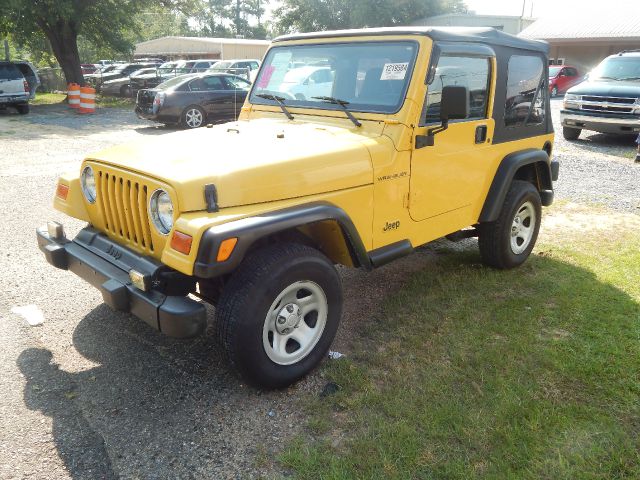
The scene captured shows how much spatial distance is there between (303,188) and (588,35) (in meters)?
32.0

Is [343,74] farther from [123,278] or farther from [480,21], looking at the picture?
[480,21]

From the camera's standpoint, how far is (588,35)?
29359mm

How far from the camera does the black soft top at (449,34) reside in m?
3.71

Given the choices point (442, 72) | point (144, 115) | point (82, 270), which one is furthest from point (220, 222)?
point (144, 115)

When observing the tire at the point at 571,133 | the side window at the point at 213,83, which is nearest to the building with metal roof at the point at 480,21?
the side window at the point at 213,83

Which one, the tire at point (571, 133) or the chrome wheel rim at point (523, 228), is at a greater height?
the chrome wheel rim at point (523, 228)

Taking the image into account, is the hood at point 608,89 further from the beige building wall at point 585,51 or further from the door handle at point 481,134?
the beige building wall at point 585,51

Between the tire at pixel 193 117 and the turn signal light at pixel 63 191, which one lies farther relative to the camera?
the tire at pixel 193 117

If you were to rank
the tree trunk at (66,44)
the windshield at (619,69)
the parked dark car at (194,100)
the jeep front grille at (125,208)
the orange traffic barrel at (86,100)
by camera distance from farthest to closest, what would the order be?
the tree trunk at (66,44) < the orange traffic barrel at (86,100) < the parked dark car at (194,100) < the windshield at (619,69) < the jeep front grille at (125,208)

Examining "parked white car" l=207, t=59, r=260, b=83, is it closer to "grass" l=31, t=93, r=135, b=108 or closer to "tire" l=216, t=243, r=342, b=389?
"grass" l=31, t=93, r=135, b=108

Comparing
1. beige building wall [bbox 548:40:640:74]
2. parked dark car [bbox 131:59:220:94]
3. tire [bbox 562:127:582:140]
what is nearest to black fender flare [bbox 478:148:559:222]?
tire [bbox 562:127:582:140]

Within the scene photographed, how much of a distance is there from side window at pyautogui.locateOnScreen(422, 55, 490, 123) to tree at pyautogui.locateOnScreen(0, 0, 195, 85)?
59.5 feet

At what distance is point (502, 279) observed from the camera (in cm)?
490

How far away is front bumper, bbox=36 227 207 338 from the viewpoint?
9.11 feet
